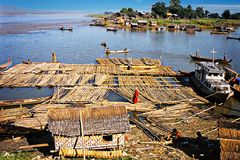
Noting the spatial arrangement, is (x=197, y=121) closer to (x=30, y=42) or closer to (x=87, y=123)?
(x=87, y=123)

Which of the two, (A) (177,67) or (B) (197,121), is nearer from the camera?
(B) (197,121)

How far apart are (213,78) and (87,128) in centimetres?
1673

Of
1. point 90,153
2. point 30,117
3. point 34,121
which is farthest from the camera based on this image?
point 30,117

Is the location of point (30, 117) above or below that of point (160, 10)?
below

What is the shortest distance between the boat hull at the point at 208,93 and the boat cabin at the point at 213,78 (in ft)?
1.19

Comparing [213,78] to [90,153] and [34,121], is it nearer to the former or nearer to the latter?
[90,153]

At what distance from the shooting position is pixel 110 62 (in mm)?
41156

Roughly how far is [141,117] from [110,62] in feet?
63.5

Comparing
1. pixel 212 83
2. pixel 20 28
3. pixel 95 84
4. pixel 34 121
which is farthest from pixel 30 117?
pixel 20 28

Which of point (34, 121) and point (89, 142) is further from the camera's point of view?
point (34, 121)

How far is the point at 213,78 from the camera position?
93.1ft

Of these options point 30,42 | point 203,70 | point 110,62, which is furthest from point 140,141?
point 30,42

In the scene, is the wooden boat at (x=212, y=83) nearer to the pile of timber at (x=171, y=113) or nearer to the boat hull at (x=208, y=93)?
the boat hull at (x=208, y=93)

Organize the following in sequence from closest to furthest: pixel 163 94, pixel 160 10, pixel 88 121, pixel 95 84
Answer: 1. pixel 88 121
2. pixel 163 94
3. pixel 95 84
4. pixel 160 10
